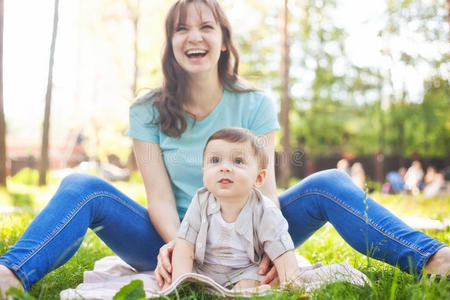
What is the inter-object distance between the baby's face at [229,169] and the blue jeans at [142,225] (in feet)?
1.20

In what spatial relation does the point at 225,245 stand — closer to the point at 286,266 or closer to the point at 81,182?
the point at 286,266

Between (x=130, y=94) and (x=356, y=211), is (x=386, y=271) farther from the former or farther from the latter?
(x=130, y=94)

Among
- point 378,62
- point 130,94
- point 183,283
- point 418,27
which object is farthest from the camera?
point 378,62

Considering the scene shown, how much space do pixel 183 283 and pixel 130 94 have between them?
11752 millimetres

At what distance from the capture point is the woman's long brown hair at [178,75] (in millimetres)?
2291

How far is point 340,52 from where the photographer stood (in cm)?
1762

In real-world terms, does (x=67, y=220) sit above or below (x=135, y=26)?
below

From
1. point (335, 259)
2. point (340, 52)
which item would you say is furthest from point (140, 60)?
point (335, 259)

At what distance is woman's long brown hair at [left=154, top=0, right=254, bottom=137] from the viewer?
2291mm

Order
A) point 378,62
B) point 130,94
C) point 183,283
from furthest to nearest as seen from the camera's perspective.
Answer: point 378,62
point 130,94
point 183,283

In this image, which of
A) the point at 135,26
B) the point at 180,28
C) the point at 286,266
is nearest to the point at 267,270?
the point at 286,266

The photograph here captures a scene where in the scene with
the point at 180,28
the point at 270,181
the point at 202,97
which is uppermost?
the point at 180,28

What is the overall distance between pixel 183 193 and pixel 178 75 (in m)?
0.70

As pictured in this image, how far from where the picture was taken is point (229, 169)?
169 cm
